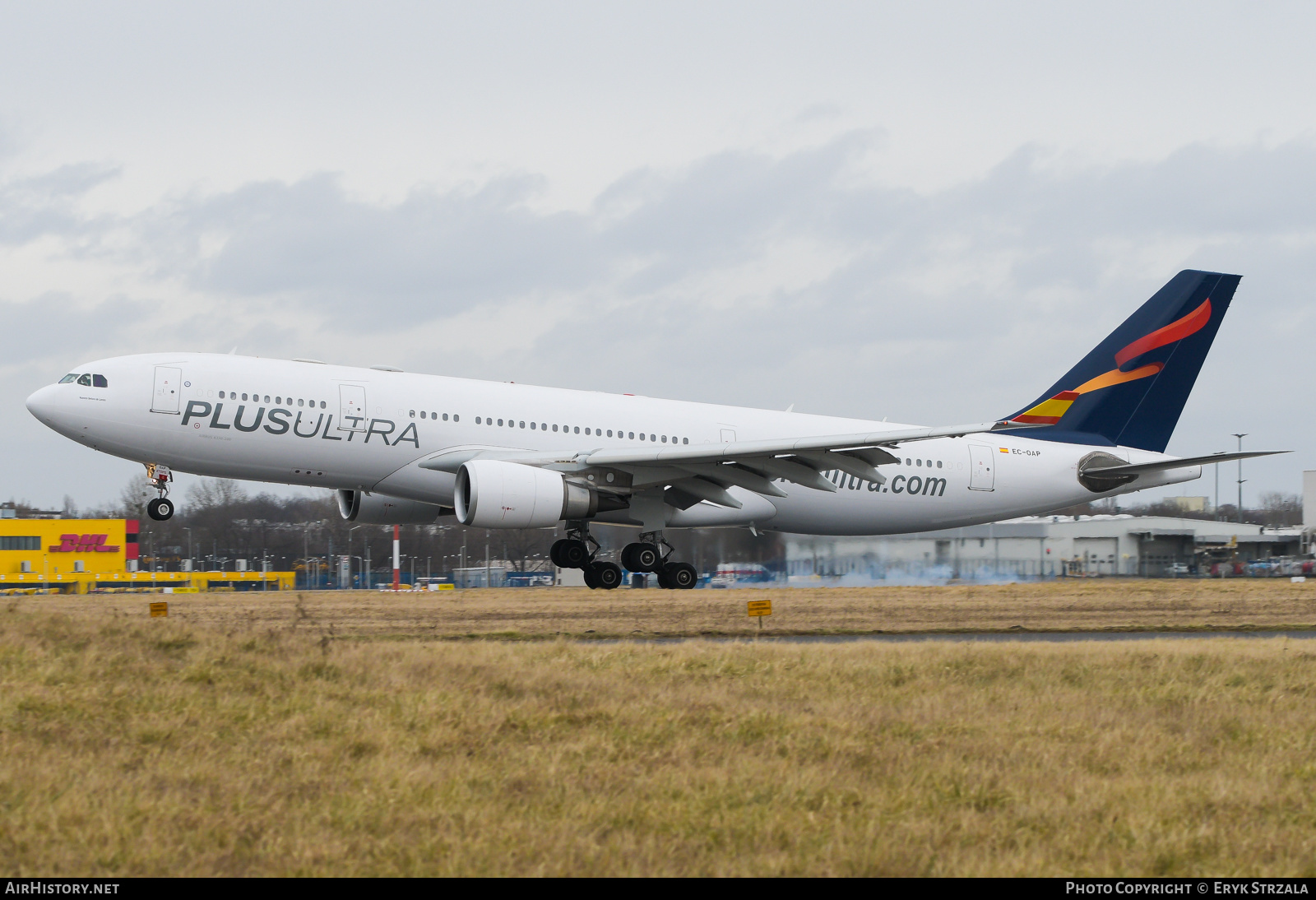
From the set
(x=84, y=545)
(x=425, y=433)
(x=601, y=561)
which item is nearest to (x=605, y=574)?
(x=601, y=561)

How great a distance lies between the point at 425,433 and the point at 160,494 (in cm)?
603

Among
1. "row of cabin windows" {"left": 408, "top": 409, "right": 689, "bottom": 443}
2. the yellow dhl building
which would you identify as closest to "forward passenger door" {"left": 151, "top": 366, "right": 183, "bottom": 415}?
"row of cabin windows" {"left": 408, "top": 409, "right": 689, "bottom": 443}

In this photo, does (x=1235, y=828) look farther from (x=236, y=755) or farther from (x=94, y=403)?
(x=94, y=403)

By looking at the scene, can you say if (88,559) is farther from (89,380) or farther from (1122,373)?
(1122,373)

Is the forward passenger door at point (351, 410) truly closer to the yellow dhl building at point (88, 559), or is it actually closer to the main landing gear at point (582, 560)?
the main landing gear at point (582, 560)

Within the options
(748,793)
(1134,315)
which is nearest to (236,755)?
(748,793)

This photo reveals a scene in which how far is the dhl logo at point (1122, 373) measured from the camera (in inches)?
1339

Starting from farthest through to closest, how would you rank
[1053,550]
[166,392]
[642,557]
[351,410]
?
1. [1053,550]
2. [642,557]
3. [351,410]
4. [166,392]

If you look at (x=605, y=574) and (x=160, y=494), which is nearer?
(x=160, y=494)

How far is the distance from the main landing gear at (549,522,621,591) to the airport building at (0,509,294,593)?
126ft

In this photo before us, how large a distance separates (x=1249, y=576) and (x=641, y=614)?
45122mm

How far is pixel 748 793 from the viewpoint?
9062 millimetres

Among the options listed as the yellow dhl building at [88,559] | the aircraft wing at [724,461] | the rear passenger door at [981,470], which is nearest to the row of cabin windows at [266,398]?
the aircraft wing at [724,461]

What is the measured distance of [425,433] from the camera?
2731cm
